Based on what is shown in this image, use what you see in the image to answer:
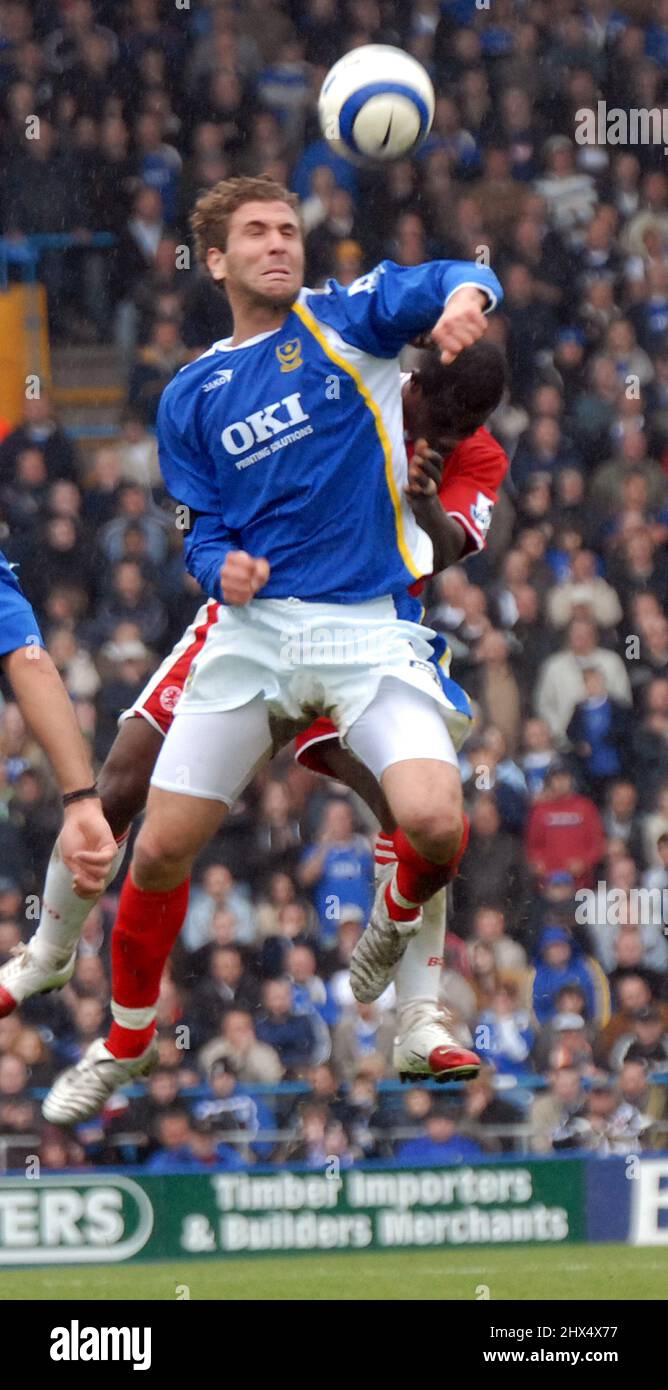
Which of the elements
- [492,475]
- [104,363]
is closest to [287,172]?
[104,363]

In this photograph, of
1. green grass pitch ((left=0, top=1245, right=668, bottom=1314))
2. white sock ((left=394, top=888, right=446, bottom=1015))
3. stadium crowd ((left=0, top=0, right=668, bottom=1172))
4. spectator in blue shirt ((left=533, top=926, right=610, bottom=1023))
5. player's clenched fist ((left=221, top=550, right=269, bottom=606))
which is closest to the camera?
player's clenched fist ((left=221, top=550, right=269, bottom=606))

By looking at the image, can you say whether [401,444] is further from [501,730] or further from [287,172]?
[287,172]

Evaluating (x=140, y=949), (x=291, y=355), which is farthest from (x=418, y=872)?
(x=291, y=355)

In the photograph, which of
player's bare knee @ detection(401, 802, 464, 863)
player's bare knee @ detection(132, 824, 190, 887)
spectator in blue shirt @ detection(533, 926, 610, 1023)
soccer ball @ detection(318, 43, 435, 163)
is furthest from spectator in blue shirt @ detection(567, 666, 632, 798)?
soccer ball @ detection(318, 43, 435, 163)

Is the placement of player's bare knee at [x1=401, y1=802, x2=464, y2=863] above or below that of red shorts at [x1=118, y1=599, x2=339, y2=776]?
below

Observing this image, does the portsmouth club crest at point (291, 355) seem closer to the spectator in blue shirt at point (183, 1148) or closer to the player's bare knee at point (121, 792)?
the player's bare knee at point (121, 792)

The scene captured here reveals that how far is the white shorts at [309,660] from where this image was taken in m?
7.48

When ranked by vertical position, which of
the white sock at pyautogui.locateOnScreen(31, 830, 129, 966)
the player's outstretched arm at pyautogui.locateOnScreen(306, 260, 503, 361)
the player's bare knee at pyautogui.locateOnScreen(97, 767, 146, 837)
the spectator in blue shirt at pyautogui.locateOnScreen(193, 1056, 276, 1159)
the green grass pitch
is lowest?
the green grass pitch

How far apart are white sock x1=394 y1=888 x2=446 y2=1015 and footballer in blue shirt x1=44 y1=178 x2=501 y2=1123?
12.6 inches

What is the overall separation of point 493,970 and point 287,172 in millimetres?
5785

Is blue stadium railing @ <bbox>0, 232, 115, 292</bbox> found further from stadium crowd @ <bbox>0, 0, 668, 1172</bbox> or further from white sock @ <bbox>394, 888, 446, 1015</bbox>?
white sock @ <bbox>394, 888, 446, 1015</bbox>
